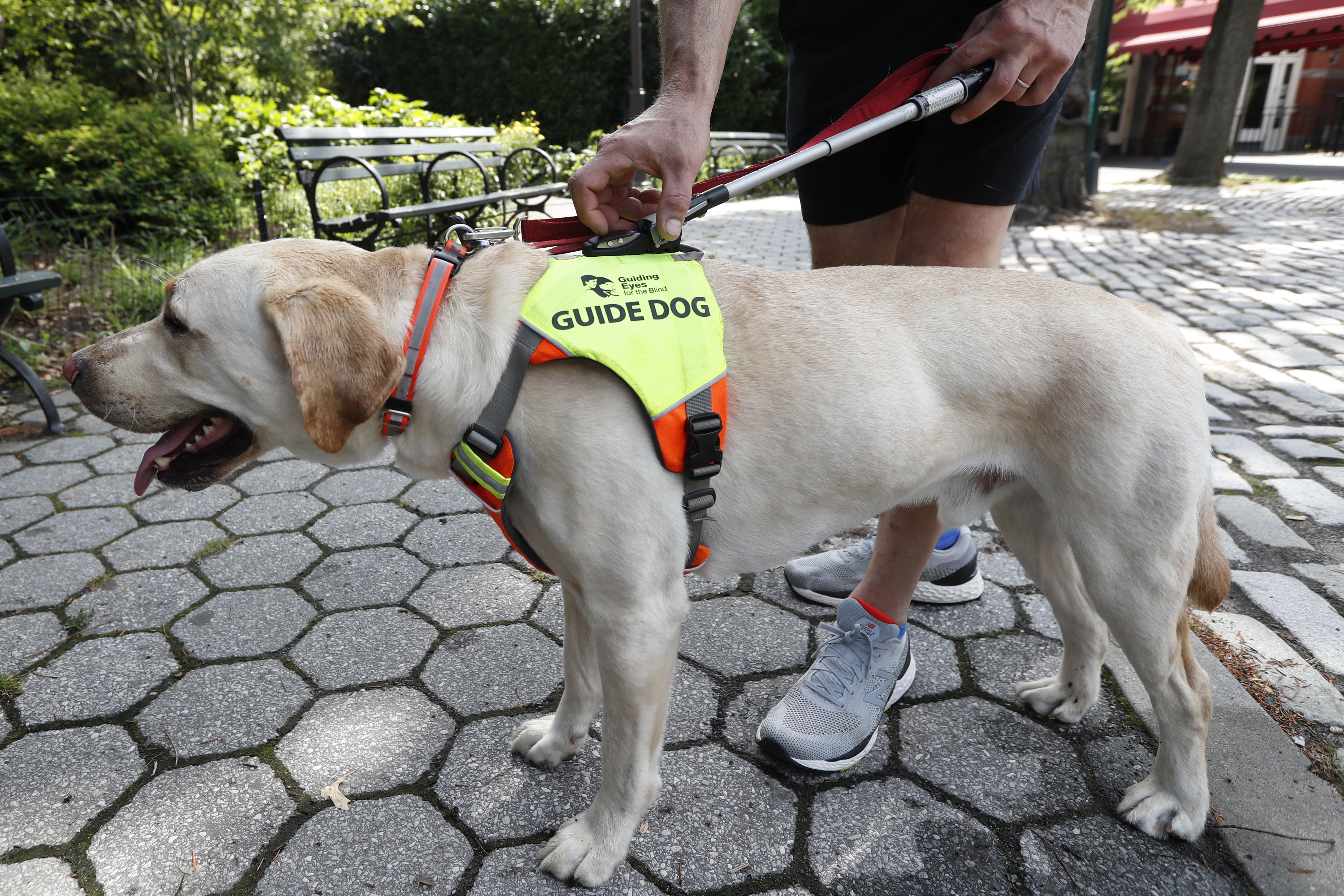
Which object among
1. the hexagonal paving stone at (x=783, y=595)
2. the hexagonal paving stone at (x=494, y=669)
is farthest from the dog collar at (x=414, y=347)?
the hexagonal paving stone at (x=783, y=595)

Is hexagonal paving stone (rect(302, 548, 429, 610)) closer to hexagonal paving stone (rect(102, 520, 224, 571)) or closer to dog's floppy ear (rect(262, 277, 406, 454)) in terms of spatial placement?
hexagonal paving stone (rect(102, 520, 224, 571))

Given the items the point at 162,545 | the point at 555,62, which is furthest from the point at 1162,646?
the point at 555,62

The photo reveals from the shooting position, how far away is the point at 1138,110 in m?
28.9

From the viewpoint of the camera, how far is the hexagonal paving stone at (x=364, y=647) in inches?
97.9

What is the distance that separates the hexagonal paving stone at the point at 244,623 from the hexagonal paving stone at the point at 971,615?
6.96ft

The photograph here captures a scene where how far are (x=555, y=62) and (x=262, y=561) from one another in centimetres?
1868

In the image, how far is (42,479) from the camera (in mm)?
3760

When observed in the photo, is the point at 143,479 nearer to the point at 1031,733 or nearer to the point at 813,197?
the point at 813,197

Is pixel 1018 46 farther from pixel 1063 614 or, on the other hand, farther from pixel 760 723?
pixel 760 723

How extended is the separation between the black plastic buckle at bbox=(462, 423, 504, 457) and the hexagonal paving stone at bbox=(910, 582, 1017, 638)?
5.92 feet

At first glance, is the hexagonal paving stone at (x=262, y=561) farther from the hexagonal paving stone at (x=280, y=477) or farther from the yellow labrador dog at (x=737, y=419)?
the yellow labrador dog at (x=737, y=419)

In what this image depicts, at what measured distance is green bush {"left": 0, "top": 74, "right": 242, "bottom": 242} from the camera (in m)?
7.29

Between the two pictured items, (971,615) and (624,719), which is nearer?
(624,719)

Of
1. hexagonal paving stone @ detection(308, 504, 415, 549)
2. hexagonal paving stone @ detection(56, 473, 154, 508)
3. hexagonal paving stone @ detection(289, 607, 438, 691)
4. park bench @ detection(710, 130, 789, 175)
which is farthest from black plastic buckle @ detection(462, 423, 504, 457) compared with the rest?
park bench @ detection(710, 130, 789, 175)
